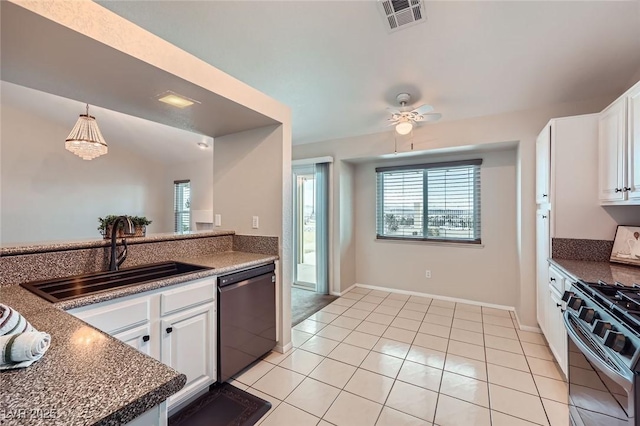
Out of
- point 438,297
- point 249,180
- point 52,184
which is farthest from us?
point 52,184

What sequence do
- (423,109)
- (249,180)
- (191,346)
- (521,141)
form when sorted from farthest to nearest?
(521,141) → (249,180) → (423,109) → (191,346)

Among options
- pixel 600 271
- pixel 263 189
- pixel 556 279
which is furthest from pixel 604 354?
pixel 263 189

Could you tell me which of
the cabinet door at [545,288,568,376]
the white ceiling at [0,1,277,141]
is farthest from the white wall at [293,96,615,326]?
the white ceiling at [0,1,277,141]

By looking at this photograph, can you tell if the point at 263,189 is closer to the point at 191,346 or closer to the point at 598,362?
the point at 191,346

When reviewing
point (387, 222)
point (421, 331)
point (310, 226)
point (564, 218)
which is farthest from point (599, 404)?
point (310, 226)

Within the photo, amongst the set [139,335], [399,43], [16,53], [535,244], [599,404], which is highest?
[399,43]

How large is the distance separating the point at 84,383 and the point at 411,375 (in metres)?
2.24

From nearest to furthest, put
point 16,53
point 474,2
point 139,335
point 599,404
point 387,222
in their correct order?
point 599,404 → point 16,53 → point 139,335 → point 474,2 → point 387,222

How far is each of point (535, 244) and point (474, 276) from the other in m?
1.01

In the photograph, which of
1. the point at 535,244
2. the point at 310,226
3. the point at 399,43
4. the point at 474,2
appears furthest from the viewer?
the point at 310,226

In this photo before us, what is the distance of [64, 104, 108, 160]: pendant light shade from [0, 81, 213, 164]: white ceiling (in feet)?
3.08

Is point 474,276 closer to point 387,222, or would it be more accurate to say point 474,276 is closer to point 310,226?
point 387,222

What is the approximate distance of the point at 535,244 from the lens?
9.71ft

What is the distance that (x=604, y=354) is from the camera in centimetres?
121
